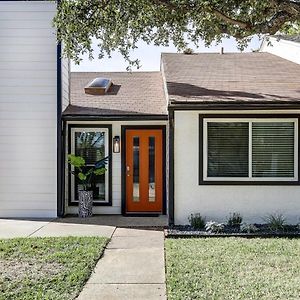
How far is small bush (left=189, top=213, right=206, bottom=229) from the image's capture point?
10.4m

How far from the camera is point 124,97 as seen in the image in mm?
13992

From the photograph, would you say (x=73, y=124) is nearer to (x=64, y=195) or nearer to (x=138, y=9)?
(x=64, y=195)

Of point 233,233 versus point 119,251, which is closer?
point 119,251

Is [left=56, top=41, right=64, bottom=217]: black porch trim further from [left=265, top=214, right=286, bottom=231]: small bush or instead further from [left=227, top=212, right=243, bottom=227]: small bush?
[left=265, top=214, right=286, bottom=231]: small bush

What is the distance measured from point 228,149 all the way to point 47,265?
5607 mm

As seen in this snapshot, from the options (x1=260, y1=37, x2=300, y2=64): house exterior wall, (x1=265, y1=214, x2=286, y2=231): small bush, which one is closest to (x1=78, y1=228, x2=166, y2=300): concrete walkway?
(x1=265, y1=214, x2=286, y2=231): small bush

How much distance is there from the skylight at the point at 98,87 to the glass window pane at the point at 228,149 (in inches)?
195

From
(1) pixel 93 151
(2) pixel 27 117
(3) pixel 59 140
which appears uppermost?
(2) pixel 27 117

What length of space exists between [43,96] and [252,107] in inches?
226

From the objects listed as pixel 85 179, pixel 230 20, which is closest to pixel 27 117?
pixel 85 179

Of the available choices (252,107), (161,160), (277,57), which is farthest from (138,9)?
(277,57)

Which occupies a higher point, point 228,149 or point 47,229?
point 228,149

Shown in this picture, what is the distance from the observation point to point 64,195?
12.5 m

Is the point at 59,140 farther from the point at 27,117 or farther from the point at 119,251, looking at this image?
the point at 119,251
